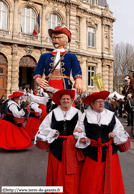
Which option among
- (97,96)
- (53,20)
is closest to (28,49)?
(53,20)

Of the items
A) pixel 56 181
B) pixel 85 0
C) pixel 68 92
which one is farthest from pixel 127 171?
pixel 85 0

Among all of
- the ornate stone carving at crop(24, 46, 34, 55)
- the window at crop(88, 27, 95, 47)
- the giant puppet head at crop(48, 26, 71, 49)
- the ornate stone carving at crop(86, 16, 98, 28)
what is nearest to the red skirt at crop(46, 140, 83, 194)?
the giant puppet head at crop(48, 26, 71, 49)

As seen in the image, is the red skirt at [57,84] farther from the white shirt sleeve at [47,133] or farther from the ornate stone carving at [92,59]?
the ornate stone carving at [92,59]

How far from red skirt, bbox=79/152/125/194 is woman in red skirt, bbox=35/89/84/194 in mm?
84

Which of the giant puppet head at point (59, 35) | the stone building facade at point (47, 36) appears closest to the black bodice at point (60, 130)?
the giant puppet head at point (59, 35)

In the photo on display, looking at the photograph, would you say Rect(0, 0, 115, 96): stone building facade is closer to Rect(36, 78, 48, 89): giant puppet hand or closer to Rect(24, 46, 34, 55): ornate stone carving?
Rect(24, 46, 34, 55): ornate stone carving

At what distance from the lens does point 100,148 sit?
2.57 metres

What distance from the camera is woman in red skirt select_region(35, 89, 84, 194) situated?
97.8 inches

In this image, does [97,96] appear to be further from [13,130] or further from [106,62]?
[106,62]

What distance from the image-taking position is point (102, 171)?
8.29ft

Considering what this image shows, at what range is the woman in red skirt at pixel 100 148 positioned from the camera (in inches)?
97.3

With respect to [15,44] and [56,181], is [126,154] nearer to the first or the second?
[56,181]

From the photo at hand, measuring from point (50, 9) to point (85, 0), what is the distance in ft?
18.2

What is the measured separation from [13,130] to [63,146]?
138 inches
